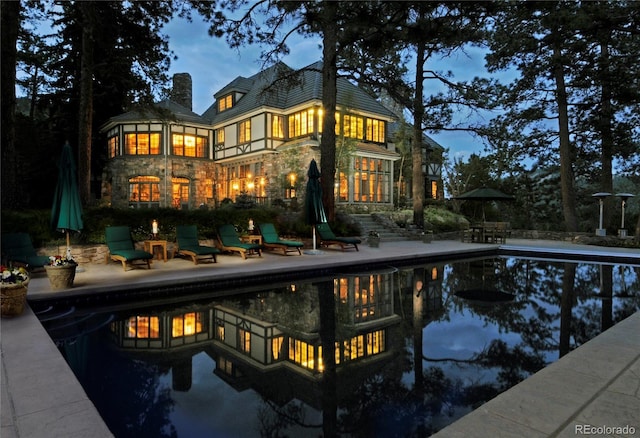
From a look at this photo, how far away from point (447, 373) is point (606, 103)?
19.4 m

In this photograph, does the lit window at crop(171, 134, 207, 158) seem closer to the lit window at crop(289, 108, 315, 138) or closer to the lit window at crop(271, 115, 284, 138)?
the lit window at crop(271, 115, 284, 138)

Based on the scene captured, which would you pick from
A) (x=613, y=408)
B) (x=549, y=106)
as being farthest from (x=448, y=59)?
(x=613, y=408)

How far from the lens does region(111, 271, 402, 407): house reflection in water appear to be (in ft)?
12.8

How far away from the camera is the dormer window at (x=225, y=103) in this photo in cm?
2644

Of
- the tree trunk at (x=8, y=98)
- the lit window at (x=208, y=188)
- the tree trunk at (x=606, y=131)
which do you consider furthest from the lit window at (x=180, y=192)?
the tree trunk at (x=606, y=131)

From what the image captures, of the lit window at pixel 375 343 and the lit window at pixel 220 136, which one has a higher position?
the lit window at pixel 220 136

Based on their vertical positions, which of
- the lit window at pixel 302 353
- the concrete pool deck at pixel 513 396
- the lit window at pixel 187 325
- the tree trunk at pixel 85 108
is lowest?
the lit window at pixel 302 353

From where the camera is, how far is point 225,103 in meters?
26.9

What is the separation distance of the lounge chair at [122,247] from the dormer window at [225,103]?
1893 cm

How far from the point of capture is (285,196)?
21.3m

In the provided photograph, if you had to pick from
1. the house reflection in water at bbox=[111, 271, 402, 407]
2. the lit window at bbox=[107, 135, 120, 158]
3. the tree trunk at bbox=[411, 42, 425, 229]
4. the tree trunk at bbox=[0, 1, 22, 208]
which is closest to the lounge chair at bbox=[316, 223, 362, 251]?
the house reflection in water at bbox=[111, 271, 402, 407]

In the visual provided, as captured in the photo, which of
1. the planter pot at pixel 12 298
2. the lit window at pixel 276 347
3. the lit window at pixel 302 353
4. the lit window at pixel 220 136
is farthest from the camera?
the lit window at pixel 220 136

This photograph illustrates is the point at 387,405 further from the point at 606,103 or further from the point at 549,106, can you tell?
the point at 606,103

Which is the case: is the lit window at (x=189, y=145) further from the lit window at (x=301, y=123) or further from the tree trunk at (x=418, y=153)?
the tree trunk at (x=418, y=153)
